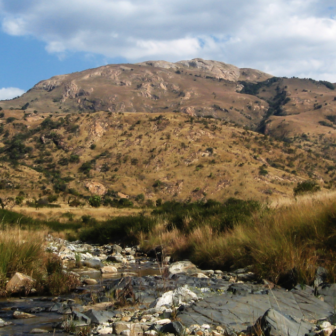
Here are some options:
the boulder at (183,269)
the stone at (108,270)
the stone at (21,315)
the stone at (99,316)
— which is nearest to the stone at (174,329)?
the stone at (99,316)

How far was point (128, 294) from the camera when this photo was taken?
6164mm

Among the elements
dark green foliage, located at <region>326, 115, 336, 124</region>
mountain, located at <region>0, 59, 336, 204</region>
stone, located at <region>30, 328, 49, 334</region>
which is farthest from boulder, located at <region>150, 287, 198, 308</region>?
dark green foliage, located at <region>326, 115, 336, 124</region>

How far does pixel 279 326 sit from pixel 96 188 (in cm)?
6537

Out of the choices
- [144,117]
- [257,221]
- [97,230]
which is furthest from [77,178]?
[257,221]

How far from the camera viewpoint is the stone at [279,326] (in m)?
3.98

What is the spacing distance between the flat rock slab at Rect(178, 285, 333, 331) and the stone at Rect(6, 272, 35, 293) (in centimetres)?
351

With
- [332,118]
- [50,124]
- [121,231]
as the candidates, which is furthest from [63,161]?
[332,118]

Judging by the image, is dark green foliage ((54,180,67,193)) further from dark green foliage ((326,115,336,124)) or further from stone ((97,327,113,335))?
dark green foliage ((326,115,336,124))

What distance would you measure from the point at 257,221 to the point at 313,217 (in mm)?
2409

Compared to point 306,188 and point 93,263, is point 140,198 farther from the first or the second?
point 93,263

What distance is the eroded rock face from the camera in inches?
2628

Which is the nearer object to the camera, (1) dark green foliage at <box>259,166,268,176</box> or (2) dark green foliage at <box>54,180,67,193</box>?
(2) dark green foliage at <box>54,180,67,193</box>

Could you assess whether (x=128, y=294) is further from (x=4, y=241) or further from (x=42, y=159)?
(x=42, y=159)

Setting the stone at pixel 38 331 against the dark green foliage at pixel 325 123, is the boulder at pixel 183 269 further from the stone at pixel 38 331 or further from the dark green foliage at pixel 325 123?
the dark green foliage at pixel 325 123
